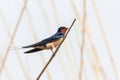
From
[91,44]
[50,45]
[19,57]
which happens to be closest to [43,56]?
[19,57]

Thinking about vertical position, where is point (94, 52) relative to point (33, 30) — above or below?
below

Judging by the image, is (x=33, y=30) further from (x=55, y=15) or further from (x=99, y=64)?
(x=99, y=64)

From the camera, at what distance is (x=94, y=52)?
4.06 feet

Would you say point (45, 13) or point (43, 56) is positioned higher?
point (45, 13)

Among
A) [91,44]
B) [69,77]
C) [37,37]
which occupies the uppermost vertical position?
[37,37]

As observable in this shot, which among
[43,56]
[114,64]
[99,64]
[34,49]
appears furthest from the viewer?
[43,56]

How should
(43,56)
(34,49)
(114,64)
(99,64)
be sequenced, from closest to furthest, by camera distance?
1. (34,49)
2. (99,64)
3. (114,64)
4. (43,56)

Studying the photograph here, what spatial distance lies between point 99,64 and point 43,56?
0.33m

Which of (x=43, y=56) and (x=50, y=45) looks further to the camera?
(x=43, y=56)

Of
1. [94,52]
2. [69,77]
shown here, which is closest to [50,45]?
[94,52]

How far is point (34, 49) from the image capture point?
92 cm

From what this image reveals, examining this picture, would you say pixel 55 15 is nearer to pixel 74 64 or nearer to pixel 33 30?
pixel 33 30

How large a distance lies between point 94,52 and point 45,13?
0.33m

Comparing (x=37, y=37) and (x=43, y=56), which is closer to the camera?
(x=37, y=37)
